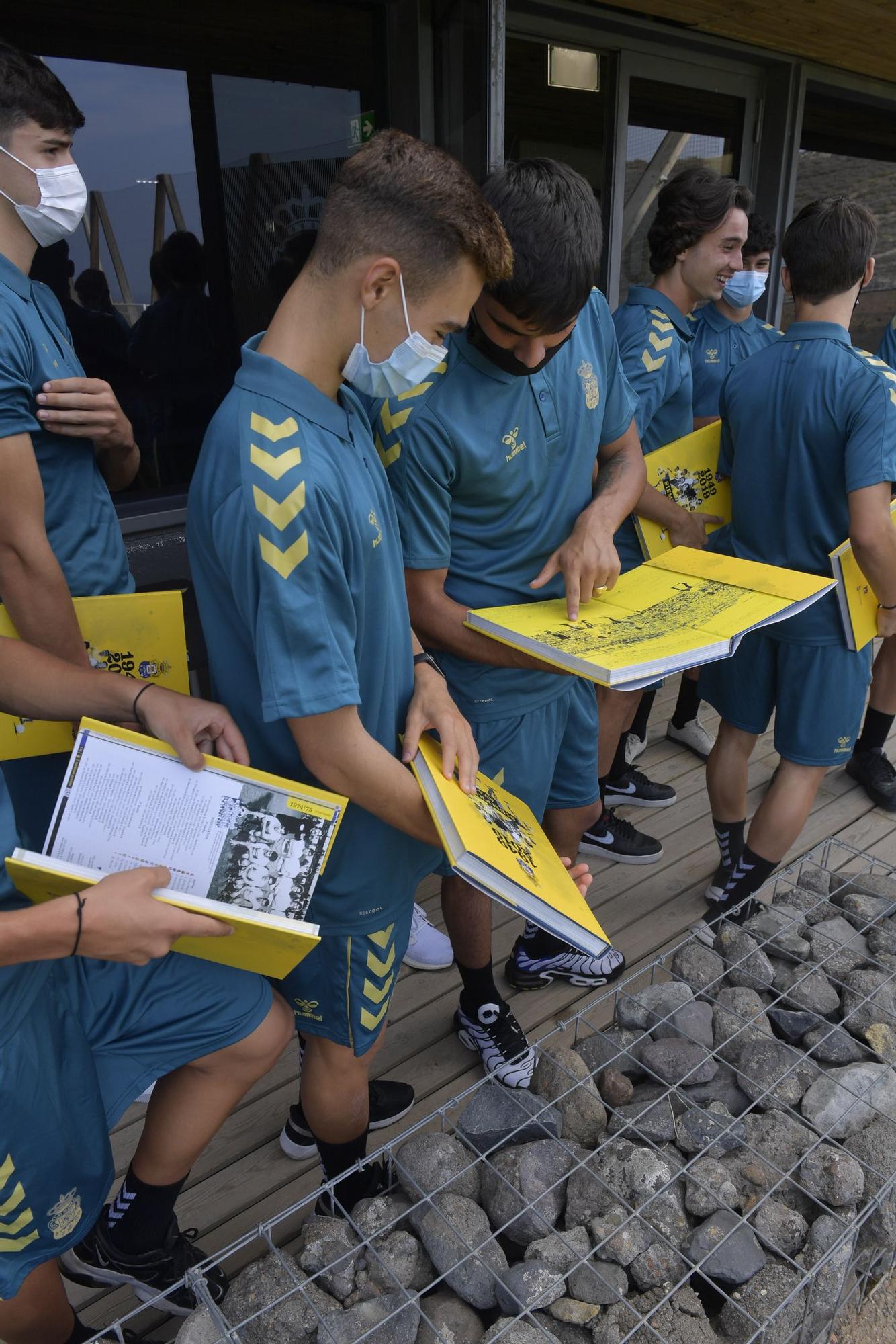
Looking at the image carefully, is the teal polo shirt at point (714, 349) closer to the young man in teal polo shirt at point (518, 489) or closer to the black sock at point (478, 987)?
the young man in teal polo shirt at point (518, 489)

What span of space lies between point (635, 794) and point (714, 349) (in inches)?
60.9

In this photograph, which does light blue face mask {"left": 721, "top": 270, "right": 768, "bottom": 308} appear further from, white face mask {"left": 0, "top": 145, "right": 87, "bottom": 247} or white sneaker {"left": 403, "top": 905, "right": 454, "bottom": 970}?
white sneaker {"left": 403, "top": 905, "right": 454, "bottom": 970}

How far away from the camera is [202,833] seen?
3.80 feet

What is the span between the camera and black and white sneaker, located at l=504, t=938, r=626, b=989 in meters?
2.31

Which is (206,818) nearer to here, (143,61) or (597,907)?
(597,907)

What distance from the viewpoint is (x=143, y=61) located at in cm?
273

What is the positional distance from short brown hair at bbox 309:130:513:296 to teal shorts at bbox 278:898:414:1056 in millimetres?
943

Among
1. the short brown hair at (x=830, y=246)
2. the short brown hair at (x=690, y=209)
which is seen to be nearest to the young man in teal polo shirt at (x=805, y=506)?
the short brown hair at (x=830, y=246)

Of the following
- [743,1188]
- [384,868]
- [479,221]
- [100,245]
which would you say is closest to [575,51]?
[100,245]

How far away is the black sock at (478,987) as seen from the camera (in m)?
2.04

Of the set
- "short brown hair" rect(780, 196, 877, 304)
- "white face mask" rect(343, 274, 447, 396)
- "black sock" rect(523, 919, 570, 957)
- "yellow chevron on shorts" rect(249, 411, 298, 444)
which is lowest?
"black sock" rect(523, 919, 570, 957)

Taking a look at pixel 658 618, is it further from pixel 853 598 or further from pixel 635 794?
pixel 635 794

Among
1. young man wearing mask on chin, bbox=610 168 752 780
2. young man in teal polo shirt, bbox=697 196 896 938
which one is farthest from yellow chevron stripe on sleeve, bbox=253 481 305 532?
young man wearing mask on chin, bbox=610 168 752 780

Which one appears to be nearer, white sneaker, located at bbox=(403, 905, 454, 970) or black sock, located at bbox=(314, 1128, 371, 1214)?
black sock, located at bbox=(314, 1128, 371, 1214)
